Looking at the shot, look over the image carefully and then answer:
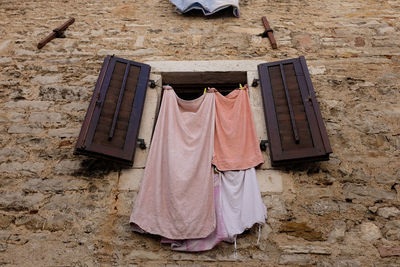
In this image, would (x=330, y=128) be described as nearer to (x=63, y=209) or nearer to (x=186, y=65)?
(x=186, y=65)

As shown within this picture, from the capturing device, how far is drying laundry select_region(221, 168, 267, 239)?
260 cm

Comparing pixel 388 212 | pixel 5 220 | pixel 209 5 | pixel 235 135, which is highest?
pixel 209 5

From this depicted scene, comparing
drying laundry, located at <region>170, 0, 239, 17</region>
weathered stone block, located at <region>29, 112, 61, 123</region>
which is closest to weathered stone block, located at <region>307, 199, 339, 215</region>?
weathered stone block, located at <region>29, 112, 61, 123</region>

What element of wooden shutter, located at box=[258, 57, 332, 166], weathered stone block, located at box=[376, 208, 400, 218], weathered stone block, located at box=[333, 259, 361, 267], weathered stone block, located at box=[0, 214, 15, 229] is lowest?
weathered stone block, located at box=[0, 214, 15, 229]

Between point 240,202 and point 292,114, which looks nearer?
point 240,202

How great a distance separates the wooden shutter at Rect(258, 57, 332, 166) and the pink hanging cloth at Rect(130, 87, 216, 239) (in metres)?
0.55

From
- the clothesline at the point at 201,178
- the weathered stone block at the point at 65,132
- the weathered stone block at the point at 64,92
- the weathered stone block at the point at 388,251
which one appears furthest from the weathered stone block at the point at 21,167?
the weathered stone block at the point at 388,251

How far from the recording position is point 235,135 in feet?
10.3

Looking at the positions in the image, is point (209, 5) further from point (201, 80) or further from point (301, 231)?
point (301, 231)

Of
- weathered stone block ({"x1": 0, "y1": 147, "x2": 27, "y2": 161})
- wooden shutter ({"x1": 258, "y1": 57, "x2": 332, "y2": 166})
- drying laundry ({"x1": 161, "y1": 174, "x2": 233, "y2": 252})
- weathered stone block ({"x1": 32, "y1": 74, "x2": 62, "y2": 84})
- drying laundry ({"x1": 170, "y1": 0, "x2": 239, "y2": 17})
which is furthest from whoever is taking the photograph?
drying laundry ({"x1": 170, "y1": 0, "x2": 239, "y2": 17})

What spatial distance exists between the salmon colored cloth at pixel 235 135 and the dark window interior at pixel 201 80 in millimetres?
370

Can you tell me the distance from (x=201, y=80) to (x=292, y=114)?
3.82 feet

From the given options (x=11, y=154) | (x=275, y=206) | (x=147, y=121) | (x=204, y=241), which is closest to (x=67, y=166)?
→ (x=11, y=154)

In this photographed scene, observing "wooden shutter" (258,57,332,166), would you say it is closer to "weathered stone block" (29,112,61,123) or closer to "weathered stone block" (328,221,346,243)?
"weathered stone block" (328,221,346,243)
